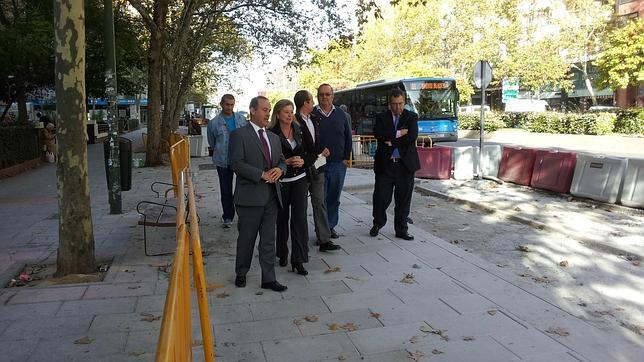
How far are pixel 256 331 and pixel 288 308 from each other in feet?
1.71

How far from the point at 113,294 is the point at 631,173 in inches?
316

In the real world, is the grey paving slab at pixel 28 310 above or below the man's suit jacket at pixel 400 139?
below

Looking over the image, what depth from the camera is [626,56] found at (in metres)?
24.4

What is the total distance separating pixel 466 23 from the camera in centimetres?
3556

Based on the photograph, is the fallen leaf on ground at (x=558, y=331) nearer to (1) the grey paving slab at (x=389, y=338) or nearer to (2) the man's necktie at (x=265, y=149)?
(1) the grey paving slab at (x=389, y=338)

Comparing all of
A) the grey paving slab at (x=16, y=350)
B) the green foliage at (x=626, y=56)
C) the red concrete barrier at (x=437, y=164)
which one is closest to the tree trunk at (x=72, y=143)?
the grey paving slab at (x=16, y=350)

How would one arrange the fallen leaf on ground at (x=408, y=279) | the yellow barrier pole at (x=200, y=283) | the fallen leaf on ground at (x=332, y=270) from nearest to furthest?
the yellow barrier pole at (x=200, y=283)
the fallen leaf on ground at (x=408, y=279)
the fallen leaf on ground at (x=332, y=270)

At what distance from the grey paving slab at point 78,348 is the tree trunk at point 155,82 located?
1311 centimetres

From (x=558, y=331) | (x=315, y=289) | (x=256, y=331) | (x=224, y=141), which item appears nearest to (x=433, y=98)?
(x=224, y=141)

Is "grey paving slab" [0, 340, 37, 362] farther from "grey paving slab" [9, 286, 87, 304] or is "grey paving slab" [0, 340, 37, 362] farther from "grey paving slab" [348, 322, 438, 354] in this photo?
"grey paving slab" [348, 322, 438, 354]

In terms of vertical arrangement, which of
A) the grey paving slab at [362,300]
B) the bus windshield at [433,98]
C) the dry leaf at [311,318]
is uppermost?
the bus windshield at [433,98]

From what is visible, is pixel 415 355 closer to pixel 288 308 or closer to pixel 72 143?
pixel 288 308

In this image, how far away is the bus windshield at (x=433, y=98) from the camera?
74.7ft

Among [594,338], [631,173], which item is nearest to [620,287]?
[594,338]
